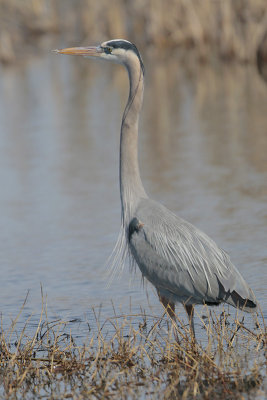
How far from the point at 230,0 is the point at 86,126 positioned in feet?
19.1

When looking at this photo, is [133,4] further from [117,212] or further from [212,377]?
[212,377]

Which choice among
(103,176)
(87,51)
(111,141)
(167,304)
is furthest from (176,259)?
(111,141)

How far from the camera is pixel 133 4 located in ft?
71.2

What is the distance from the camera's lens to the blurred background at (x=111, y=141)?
285 inches

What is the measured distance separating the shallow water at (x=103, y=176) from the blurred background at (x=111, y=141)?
2 centimetres

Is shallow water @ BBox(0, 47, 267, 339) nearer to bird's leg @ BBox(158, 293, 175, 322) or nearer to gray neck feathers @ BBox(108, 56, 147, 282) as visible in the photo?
bird's leg @ BBox(158, 293, 175, 322)

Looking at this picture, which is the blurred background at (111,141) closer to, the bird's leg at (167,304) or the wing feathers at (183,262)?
the bird's leg at (167,304)

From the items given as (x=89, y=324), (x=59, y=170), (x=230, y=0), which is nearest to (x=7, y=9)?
(x=230, y=0)

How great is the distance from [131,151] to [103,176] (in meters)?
4.79

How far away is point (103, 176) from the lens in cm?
1070

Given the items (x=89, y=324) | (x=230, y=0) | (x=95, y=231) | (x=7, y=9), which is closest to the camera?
(x=89, y=324)

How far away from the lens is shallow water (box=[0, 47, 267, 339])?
6.88 metres

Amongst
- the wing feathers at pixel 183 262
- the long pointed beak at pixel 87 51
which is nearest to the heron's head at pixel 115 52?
the long pointed beak at pixel 87 51

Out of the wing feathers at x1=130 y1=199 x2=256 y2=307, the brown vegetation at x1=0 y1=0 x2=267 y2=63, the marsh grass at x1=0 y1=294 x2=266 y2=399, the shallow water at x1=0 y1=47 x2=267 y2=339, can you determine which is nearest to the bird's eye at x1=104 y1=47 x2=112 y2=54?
the wing feathers at x1=130 y1=199 x2=256 y2=307
